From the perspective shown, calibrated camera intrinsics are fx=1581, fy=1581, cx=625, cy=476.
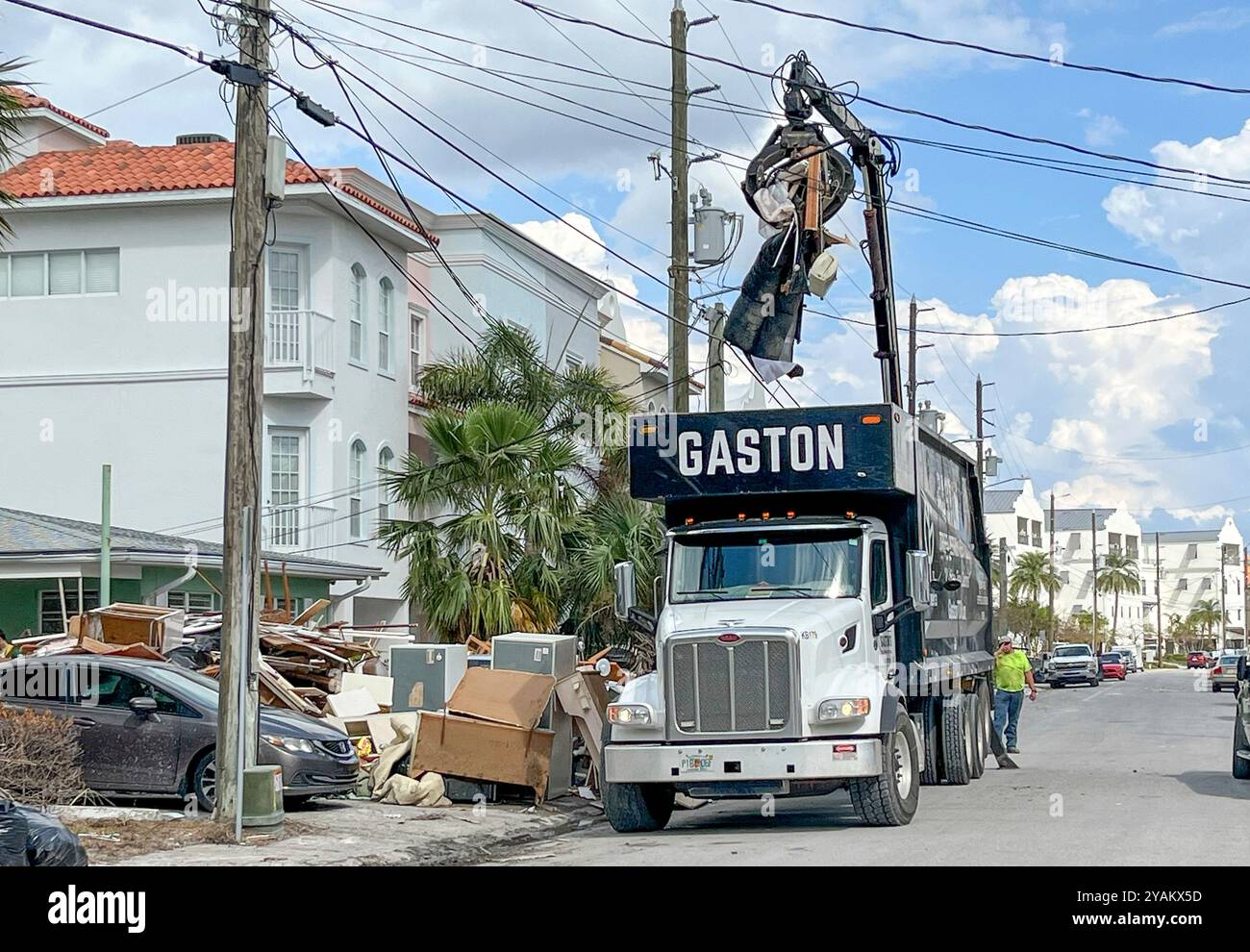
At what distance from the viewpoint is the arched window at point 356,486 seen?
97.3 ft

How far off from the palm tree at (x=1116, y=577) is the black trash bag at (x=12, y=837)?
13214 centimetres

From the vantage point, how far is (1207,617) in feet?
516

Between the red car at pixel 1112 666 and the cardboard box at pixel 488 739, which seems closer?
the cardboard box at pixel 488 739

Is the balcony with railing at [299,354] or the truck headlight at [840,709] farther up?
the balcony with railing at [299,354]

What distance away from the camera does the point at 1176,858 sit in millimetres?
11203

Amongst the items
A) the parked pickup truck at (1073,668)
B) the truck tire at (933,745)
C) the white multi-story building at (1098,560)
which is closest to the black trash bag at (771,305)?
the truck tire at (933,745)

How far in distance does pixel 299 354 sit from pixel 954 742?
14721mm

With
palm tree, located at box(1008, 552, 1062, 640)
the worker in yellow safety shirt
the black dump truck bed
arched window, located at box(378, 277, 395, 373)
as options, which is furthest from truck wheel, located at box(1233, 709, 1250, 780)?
palm tree, located at box(1008, 552, 1062, 640)

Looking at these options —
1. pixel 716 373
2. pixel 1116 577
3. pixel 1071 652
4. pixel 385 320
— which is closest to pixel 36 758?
pixel 716 373

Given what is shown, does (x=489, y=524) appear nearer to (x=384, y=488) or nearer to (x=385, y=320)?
(x=384, y=488)

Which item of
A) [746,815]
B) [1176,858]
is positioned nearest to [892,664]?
[746,815]

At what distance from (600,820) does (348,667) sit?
6343mm

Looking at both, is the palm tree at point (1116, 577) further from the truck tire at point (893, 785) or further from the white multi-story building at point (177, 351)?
the truck tire at point (893, 785)
